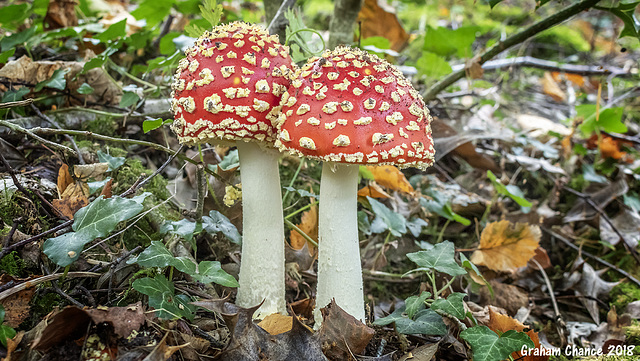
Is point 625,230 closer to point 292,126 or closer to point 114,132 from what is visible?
point 292,126

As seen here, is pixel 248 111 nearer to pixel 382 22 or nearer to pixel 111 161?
pixel 111 161

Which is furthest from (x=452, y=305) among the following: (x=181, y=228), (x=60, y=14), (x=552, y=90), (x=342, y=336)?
(x=552, y=90)

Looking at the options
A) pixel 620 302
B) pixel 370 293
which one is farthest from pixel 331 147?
pixel 620 302

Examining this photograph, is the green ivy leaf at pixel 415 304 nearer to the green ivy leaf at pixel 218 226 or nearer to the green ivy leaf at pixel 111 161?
the green ivy leaf at pixel 218 226

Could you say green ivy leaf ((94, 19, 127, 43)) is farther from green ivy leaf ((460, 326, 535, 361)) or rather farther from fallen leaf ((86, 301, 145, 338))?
green ivy leaf ((460, 326, 535, 361))

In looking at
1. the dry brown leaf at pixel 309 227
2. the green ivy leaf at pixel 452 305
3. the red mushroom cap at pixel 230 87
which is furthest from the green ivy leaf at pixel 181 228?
the green ivy leaf at pixel 452 305

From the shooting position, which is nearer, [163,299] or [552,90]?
[163,299]
